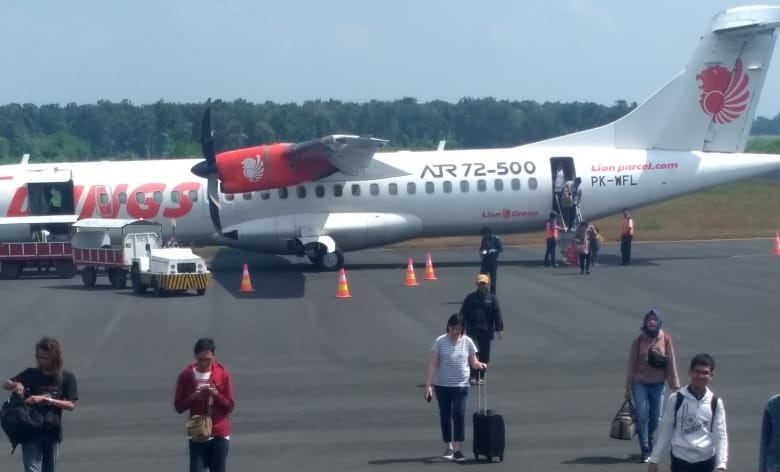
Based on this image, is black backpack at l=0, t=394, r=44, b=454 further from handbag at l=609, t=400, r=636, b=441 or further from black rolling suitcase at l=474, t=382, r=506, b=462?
handbag at l=609, t=400, r=636, b=441

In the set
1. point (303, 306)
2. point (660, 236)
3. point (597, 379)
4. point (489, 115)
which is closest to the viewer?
point (597, 379)

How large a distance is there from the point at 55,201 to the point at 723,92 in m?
19.2

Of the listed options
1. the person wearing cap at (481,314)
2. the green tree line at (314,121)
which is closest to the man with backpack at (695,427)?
the person wearing cap at (481,314)

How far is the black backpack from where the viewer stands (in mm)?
8398

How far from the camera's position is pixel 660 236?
4031cm

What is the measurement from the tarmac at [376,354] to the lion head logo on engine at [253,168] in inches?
106

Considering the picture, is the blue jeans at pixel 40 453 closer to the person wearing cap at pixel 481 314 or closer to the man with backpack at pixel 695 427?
the man with backpack at pixel 695 427

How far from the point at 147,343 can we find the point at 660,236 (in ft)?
83.7

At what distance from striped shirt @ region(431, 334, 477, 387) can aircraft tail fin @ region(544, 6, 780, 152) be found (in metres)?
21.0

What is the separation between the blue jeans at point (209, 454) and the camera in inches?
352

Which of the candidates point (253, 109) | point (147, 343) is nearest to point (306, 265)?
point (147, 343)

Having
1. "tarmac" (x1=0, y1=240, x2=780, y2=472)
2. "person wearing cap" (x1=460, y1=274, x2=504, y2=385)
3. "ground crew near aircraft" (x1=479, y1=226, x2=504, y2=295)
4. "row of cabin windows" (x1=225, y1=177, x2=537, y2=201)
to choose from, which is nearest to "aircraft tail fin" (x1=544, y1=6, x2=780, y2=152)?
"row of cabin windows" (x1=225, y1=177, x2=537, y2=201)

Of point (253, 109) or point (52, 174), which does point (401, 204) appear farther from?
point (253, 109)

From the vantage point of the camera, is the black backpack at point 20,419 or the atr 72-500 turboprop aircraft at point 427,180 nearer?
the black backpack at point 20,419
